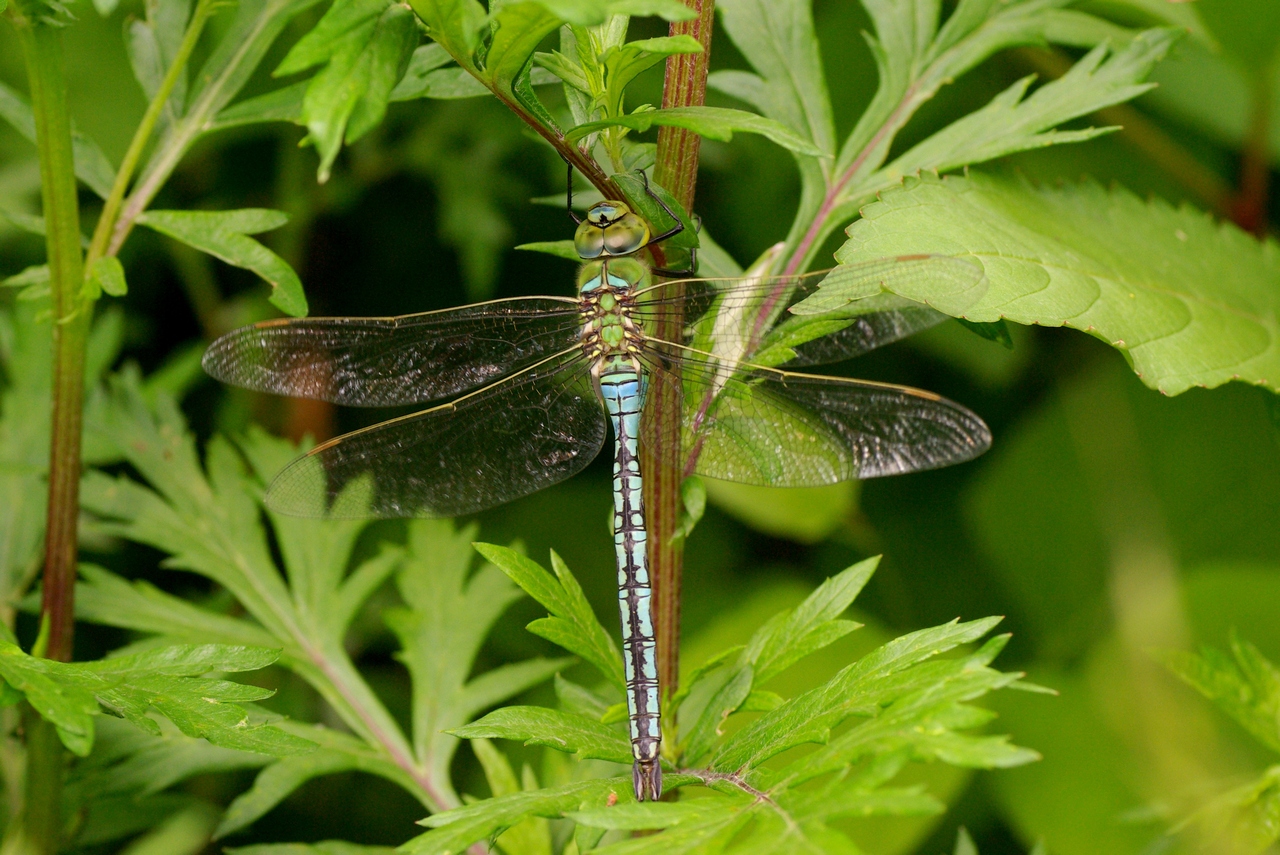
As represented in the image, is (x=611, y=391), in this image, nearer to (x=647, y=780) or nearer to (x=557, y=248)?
(x=557, y=248)

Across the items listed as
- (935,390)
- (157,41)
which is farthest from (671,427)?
(935,390)

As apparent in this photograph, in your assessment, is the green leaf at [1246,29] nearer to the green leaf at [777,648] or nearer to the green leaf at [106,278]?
the green leaf at [777,648]

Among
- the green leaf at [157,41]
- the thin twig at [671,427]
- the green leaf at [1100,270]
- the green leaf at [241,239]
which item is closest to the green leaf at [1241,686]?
the green leaf at [1100,270]

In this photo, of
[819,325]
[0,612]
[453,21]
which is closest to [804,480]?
[819,325]

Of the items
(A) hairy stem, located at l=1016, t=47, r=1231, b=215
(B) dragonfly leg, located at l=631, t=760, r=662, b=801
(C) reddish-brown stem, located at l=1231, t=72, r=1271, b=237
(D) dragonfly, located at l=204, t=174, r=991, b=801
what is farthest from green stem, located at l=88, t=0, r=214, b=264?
(C) reddish-brown stem, located at l=1231, t=72, r=1271, b=237

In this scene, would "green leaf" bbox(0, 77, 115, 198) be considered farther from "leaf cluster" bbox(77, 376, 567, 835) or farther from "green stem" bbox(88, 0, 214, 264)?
"leaf cluster" bbox(77, 376, 567, 835)

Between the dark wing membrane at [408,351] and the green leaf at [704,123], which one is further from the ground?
the dark wing membrane at [408,351]
